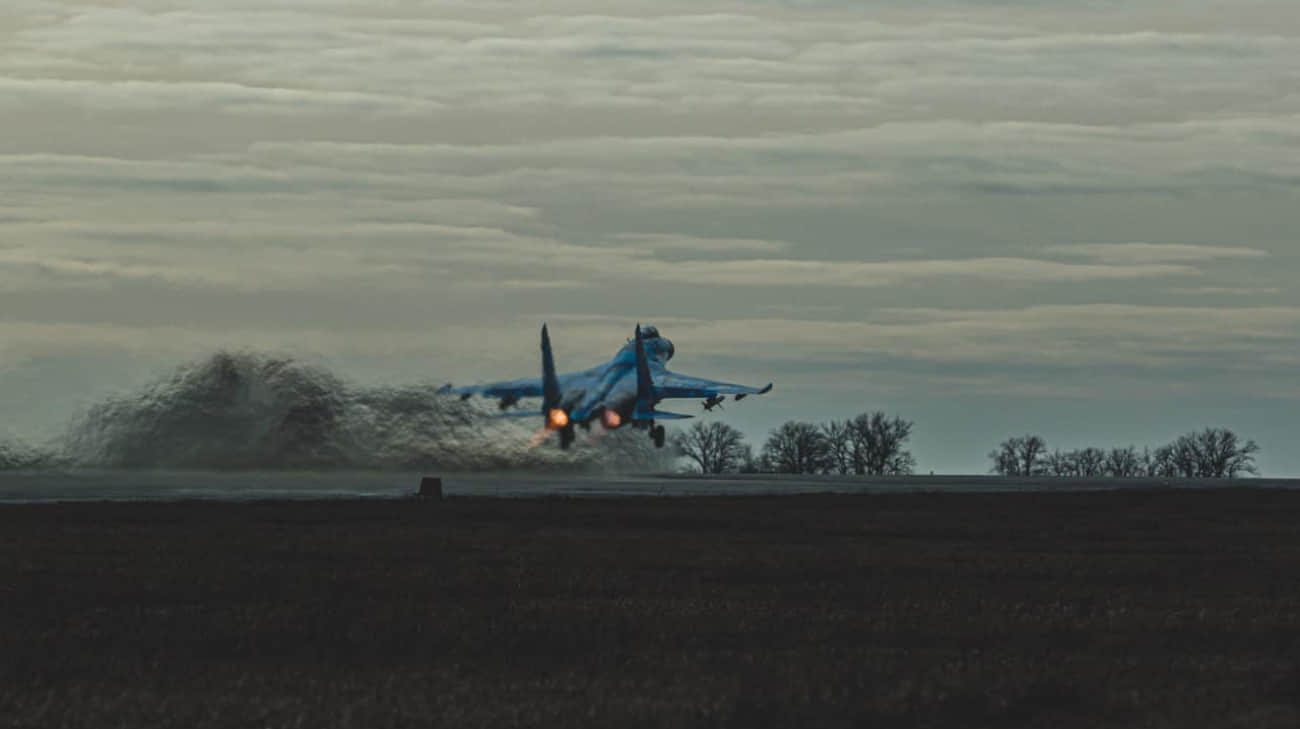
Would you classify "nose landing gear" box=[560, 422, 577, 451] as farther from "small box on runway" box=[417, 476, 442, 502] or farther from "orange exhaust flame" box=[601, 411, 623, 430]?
"small box on runway" box=[417, 476, 442, 502]

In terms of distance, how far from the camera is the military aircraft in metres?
107

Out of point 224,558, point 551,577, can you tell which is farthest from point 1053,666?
point 224,558

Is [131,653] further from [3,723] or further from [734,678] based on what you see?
[734,678]

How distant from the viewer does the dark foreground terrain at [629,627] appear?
68.7 feet

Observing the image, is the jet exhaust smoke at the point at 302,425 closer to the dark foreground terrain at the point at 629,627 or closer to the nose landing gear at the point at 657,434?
the nose landing gear at the point at 657,434

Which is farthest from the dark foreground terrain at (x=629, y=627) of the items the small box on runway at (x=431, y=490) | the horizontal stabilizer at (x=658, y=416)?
the horizontal stabilizer at (x=658, y=416)

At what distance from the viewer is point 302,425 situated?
386 ft

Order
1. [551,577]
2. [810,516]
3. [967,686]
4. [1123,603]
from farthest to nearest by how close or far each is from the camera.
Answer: [810,516], [551,577], [1123,603], [967,686]

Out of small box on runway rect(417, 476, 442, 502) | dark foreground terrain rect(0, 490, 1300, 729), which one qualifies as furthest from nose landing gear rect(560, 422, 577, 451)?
dark foreground terrain rect(0, 490, 1300, 729)

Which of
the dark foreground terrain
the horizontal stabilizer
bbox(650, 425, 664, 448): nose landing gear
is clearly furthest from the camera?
bbox(650, 425, 664, 448): nose landing gear

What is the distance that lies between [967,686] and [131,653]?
11133 mm

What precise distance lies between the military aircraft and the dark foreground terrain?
4570 cm

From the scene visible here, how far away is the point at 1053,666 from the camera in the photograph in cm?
2469

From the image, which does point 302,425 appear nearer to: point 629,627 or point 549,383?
point 549,383
